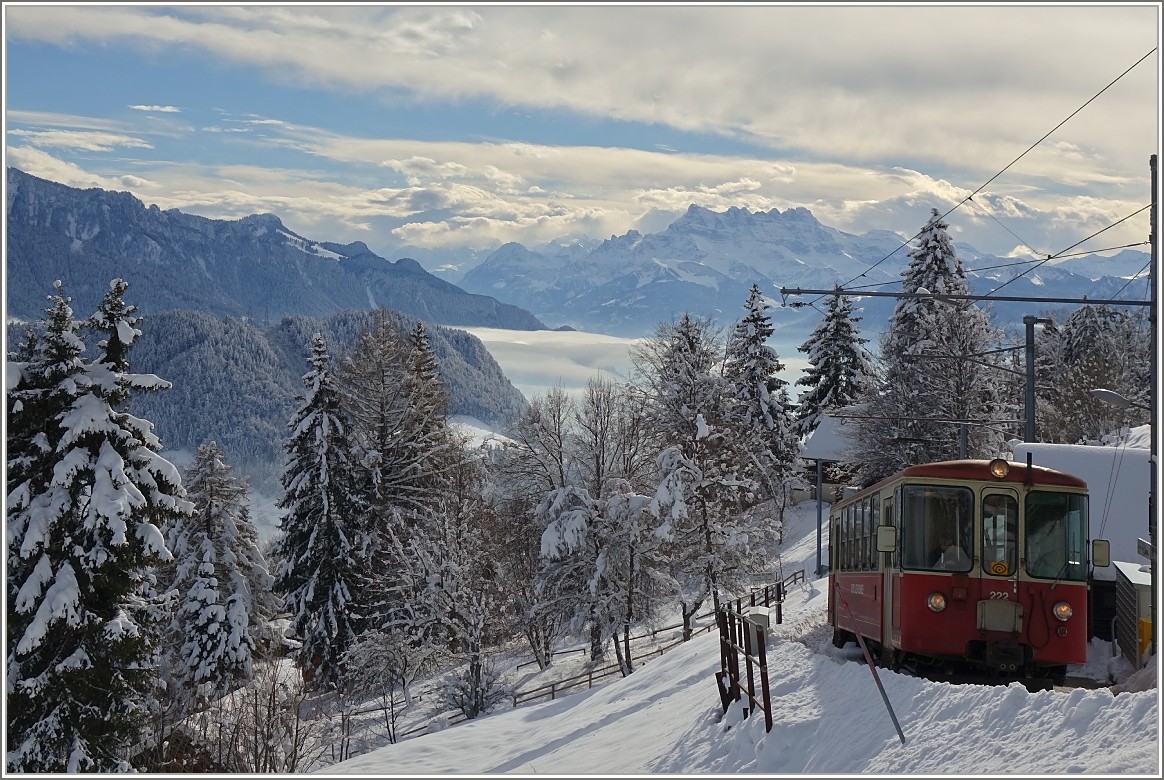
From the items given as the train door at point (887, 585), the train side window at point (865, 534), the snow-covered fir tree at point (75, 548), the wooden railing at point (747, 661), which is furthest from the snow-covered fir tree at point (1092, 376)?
the snow-covered fir tree at point (75, 548)

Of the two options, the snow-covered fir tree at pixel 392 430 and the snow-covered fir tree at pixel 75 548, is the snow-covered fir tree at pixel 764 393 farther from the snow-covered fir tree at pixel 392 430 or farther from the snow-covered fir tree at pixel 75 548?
the snow-covered fir tree at pixel 75 548

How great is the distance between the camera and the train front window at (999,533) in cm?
1313

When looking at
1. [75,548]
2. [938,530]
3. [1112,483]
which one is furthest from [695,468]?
[75,548]

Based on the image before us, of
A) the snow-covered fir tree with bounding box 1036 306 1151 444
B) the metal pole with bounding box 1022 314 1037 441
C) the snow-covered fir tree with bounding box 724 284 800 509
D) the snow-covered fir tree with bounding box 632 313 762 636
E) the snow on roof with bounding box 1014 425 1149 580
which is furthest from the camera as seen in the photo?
the snow-covered fir tree with bounding box 724 284 800 509

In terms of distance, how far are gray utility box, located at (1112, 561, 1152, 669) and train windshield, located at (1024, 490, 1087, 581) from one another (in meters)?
2.65

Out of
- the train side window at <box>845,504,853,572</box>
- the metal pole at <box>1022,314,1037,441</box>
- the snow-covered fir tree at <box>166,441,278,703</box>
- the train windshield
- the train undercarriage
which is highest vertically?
the metal pole at <box>1022,314,1037,441</box>

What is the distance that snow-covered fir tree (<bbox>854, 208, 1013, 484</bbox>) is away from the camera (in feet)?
142

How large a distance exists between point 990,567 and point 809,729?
11.5 ft

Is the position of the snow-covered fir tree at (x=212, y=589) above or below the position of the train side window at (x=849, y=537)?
below

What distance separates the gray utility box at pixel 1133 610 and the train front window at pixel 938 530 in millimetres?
3830

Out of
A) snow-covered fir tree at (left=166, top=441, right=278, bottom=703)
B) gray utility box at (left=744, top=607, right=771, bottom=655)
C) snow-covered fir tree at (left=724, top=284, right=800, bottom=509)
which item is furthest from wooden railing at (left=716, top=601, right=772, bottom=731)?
snow-covered fir tree at (left=724, top=284, right=800, bottom=509)

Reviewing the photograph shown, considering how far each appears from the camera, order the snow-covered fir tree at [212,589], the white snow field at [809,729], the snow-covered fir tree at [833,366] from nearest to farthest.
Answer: the white snow field at [809,729], the snow-covered fir tree at [212,589], the snow-covered fir tree at [833,366]

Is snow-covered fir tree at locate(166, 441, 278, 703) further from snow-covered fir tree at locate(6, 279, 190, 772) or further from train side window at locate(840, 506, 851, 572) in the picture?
train side window at locate(840, 506, 851, 572)

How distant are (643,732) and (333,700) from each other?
68.1ft
